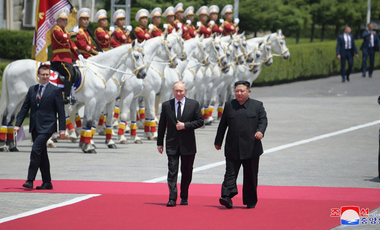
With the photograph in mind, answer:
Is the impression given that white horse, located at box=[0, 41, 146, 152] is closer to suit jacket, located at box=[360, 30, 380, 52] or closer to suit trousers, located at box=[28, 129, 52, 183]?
suit trousers, located at box=[28, 129, 52, 183]

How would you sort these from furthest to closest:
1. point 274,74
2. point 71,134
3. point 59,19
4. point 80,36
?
point 274,74
point 71,134
point 80,36
point 59,19

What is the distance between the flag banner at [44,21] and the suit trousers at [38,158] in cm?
669

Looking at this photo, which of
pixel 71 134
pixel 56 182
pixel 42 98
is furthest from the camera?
pixel 71 134

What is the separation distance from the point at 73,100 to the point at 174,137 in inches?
242

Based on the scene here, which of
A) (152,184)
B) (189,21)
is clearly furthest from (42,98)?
(189,21)

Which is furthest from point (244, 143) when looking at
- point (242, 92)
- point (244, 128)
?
point (242, 92)

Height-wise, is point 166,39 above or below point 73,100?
above

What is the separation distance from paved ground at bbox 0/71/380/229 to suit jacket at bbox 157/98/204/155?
5.59 feet

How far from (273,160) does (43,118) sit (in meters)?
5.43

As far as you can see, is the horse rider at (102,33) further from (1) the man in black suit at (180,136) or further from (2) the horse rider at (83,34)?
(1) the man in black suit at (180,136)

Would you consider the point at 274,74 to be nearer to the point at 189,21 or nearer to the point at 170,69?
the point at 189,21

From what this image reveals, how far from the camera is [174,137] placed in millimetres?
9336

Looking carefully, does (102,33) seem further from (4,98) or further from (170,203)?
(170,203)

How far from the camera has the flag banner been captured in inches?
650
